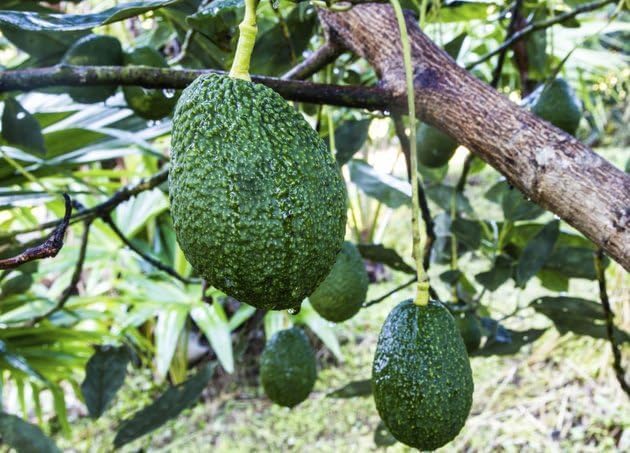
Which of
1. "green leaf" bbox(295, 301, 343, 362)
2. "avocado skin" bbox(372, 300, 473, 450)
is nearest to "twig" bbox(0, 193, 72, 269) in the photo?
"avocado skin" bbox(372, 300, 473, 450)

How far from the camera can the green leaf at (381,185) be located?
97cm

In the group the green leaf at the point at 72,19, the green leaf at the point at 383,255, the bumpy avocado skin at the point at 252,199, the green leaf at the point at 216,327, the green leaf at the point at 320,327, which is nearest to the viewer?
the bumpy avocado skin at the point at 252,199

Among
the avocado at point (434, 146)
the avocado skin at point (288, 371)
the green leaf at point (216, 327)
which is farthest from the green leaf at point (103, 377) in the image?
the green leaf at point (216, 327)

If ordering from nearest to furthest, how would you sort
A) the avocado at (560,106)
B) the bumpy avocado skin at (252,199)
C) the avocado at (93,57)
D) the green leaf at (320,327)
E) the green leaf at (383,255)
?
the bumpy avocado skin at (252,199)
the avocado at (93,57)
the avocado at (560,106)
the green leaf at (383,255)
the green leaf at (320,327)

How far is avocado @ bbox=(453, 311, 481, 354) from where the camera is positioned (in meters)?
0.89

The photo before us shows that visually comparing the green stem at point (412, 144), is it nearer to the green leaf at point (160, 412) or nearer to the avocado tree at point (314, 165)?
the avocado tree at point (314, 165)

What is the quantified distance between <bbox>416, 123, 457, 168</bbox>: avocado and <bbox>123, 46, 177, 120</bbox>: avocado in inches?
15.6

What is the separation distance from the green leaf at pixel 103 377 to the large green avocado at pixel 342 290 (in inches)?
16.1

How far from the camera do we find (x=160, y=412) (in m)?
0.92

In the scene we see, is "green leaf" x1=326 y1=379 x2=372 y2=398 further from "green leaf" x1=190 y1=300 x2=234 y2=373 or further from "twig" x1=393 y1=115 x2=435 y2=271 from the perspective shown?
"green leaf" x1=190 y1=300 x2=234 y2=373

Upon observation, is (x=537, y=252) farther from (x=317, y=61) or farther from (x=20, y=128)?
(x=20, y=128)

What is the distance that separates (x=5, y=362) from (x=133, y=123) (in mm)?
560

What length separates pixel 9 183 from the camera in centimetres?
114

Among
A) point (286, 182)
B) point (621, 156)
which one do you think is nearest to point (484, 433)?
point (286, 182)
